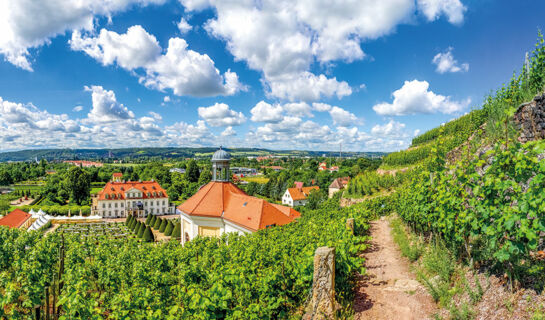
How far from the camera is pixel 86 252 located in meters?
13.4

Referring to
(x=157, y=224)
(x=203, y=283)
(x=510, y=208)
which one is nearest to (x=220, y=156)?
(x=203, y=283)

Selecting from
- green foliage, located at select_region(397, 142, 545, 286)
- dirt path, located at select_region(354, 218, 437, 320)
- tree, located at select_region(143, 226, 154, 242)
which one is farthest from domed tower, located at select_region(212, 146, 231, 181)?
green foliage, located at select_region(397, 142, 545, 286)

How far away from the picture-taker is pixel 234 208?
717 inches

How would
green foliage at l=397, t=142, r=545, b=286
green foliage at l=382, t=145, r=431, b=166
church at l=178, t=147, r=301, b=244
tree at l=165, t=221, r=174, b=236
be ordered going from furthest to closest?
tree at l=165, t=221, r=174, b=236 → green foliage at l=382, t=145, r=431, b=166 → church at l=178, t=147, r=301, b=244 → green foliage at l=397, t=142, r=545, b=286

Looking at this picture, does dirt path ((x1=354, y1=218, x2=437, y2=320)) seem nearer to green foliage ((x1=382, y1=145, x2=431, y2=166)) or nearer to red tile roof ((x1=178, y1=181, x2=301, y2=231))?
red tile roof ((x1=178, y1=181, x2=301, y2=231))

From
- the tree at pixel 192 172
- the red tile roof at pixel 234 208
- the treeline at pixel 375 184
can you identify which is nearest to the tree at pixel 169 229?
the red tile roof at pixel 234 208

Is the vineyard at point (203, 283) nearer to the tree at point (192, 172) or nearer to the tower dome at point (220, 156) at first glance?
the tower dome at point (220, 156)

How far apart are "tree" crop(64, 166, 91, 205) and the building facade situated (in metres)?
9.63

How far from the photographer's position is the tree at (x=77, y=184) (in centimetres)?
5891

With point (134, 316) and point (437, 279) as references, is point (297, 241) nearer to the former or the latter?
point (437, 279)

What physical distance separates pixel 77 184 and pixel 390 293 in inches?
2766

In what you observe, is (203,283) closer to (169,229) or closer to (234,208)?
(234,208)

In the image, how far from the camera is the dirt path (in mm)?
5566

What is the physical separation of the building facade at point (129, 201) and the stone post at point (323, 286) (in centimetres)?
5516
